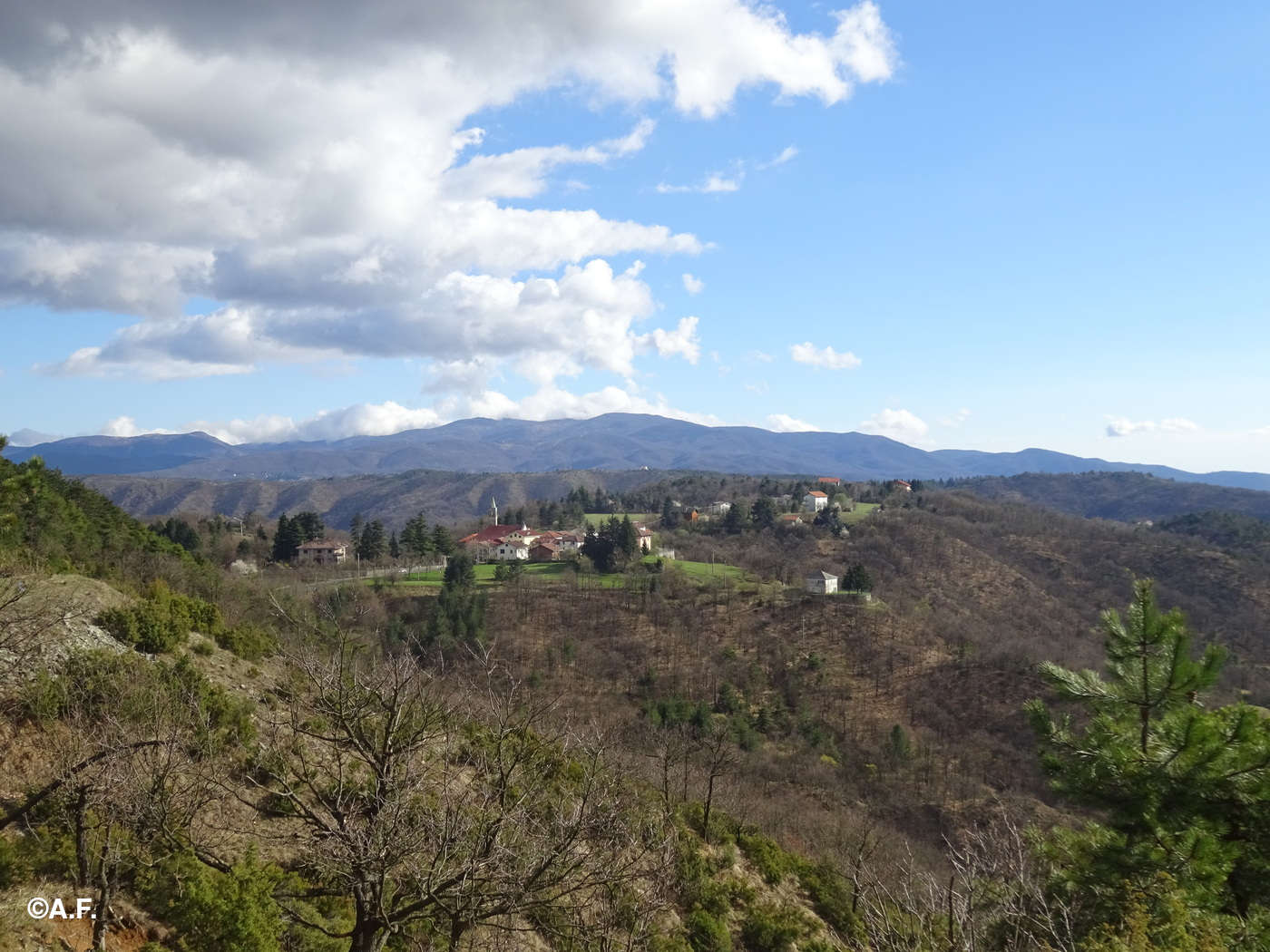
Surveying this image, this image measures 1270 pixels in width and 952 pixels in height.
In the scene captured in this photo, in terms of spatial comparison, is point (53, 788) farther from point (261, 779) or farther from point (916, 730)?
point (916, 730)

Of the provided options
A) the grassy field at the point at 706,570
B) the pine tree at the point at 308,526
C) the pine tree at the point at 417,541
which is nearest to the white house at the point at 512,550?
the pine tree at the point at 417,541

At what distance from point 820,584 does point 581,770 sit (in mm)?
39232

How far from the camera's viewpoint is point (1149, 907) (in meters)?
4.62

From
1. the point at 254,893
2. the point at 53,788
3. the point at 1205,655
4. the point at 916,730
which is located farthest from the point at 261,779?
the point at 916,730

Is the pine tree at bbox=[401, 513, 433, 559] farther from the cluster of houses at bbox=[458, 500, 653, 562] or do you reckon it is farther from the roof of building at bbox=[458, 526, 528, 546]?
the roof of building at bbox=[458, 526, 528, 546]

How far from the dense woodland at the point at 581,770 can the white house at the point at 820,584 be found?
4456 mm

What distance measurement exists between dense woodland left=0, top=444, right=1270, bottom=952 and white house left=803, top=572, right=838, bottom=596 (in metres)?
4.46

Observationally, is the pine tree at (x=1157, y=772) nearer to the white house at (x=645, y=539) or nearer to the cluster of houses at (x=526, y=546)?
the white house at (x=645, y=539)

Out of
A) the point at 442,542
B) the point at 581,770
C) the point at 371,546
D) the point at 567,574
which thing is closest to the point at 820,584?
the point at 567,574

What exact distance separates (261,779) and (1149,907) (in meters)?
11.3

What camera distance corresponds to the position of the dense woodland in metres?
5.25

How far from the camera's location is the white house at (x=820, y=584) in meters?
50.3

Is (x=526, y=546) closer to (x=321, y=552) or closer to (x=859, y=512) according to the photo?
(x=321, y=552)

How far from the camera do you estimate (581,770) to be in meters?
14.1
